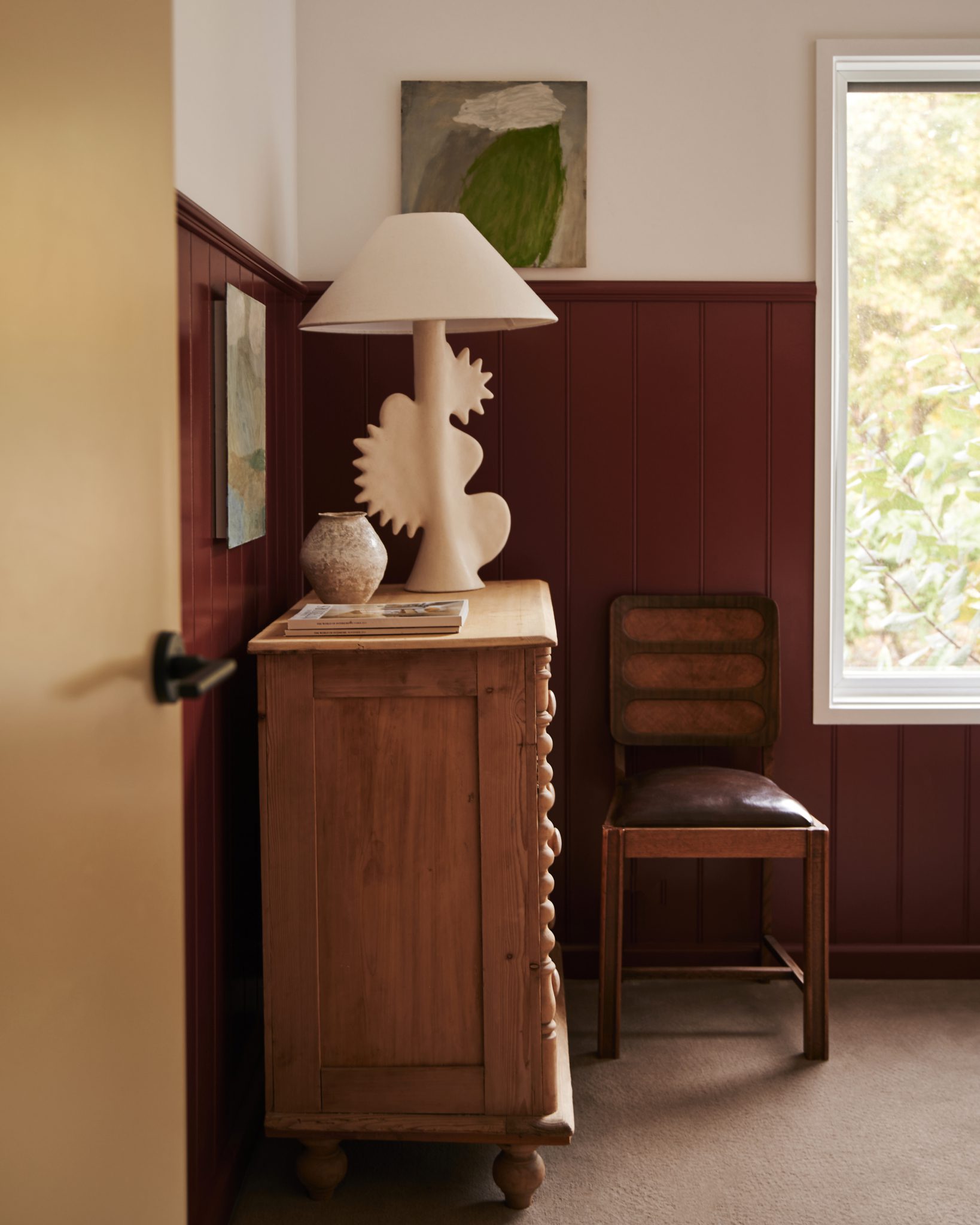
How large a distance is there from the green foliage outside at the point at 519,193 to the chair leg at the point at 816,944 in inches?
59.2

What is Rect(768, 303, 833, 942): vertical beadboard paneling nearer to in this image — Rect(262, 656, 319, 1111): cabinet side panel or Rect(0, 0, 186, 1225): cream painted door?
Rect(262, 656, 319, 1111): cabinet side panel

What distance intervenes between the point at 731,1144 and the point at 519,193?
6.95 feet

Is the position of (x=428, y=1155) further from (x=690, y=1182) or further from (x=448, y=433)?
(x=448, y=433)

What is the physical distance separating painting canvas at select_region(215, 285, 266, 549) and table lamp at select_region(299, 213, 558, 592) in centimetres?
14

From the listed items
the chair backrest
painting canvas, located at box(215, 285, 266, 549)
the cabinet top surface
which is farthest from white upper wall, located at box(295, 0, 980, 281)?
the cabinet top surface

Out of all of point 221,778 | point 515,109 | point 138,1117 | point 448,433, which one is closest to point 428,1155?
point 221,778

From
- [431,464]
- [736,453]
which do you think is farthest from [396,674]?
[736,453]

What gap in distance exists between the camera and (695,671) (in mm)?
2848

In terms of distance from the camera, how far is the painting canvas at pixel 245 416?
6.57 feet

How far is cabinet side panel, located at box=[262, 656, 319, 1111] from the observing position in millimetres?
1951

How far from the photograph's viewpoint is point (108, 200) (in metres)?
1.00

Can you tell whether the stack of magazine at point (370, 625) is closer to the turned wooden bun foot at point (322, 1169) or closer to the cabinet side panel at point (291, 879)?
the cabinet side panel at point (291, 879)

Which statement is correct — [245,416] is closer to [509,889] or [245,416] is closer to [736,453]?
[509,889]

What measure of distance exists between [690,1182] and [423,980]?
61 centimetres
